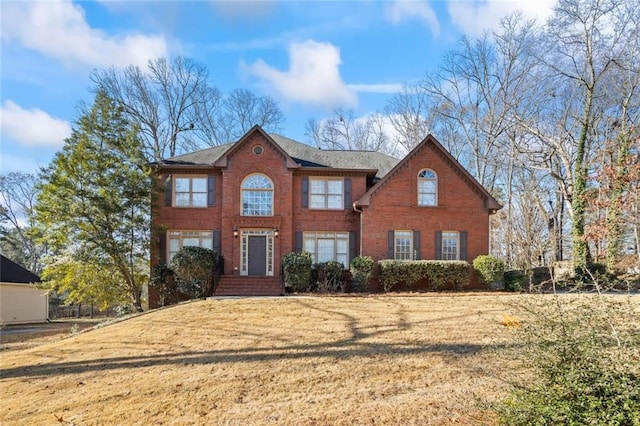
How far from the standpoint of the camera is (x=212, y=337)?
9141 mm

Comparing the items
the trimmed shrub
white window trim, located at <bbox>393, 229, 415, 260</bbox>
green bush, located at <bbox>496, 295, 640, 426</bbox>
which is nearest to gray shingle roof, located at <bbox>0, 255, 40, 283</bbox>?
white window trim, located at <bbox>393, 229, 415, 260</bbox>

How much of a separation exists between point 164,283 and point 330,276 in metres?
7.03

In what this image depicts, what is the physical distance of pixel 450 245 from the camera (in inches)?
709

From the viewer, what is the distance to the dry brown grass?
552 centimetres

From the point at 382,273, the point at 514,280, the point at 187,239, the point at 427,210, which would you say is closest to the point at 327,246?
the point at 382,273

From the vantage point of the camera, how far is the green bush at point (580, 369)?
374 cm

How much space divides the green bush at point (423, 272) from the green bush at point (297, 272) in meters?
3.11

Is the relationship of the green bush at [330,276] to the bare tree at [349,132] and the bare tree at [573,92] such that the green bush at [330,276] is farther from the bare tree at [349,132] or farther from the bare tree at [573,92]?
the bare tree at [349,132]

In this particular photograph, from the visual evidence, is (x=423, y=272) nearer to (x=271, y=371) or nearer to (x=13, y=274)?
(x=271, y=371)

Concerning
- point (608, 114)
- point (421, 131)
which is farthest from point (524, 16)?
point (421, 131)

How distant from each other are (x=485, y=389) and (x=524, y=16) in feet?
86.8

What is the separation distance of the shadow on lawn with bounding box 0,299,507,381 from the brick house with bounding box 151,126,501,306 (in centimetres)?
939

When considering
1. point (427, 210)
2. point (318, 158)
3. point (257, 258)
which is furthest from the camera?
point (318, 158)

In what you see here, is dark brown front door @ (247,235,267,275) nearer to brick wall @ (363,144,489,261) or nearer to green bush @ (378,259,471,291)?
brick wall @ (363,144,489,261)
